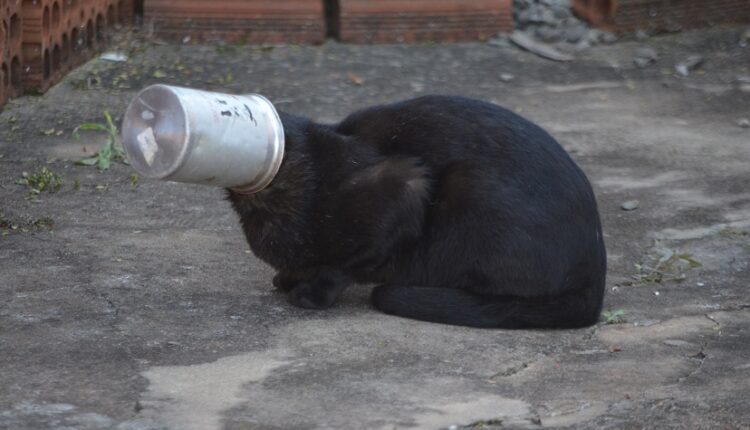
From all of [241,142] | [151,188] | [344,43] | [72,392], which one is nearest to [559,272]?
[241,142]

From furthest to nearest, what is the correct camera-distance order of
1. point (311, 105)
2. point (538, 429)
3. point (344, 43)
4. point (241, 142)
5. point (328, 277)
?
point (344, 43)
point (311, 105)
point (328, 277)
point (241, 142)
point (538, 429)

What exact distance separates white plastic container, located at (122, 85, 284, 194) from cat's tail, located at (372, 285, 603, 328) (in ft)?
1.98

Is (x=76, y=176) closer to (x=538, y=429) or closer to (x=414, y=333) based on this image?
(x=414, y=333)

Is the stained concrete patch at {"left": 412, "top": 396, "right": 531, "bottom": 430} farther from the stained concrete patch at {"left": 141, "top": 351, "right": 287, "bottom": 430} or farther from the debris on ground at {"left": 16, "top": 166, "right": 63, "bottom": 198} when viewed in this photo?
the debris on ground at {"left": 16, "top": 166, "right": 63, "bottom": 198}

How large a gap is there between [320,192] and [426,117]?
1.32 ft

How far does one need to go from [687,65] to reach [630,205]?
2.05 meters

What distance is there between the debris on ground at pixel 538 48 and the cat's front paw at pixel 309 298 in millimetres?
3405

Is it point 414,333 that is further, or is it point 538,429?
point 414,333

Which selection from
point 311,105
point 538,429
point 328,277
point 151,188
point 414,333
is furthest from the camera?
point 311,105

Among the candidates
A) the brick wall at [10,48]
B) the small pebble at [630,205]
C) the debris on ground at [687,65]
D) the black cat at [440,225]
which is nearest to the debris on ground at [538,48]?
the debris on ground at [687,65]

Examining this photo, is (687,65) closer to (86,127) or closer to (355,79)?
(355,79)

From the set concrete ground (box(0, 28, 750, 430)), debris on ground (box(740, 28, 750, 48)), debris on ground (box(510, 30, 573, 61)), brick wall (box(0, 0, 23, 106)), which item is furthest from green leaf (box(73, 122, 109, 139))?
debris on ground (box(740, 28, 750, 48))

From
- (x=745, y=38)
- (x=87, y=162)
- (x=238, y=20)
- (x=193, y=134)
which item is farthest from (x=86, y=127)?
(x=745, y=38)

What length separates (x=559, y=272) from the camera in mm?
3402
